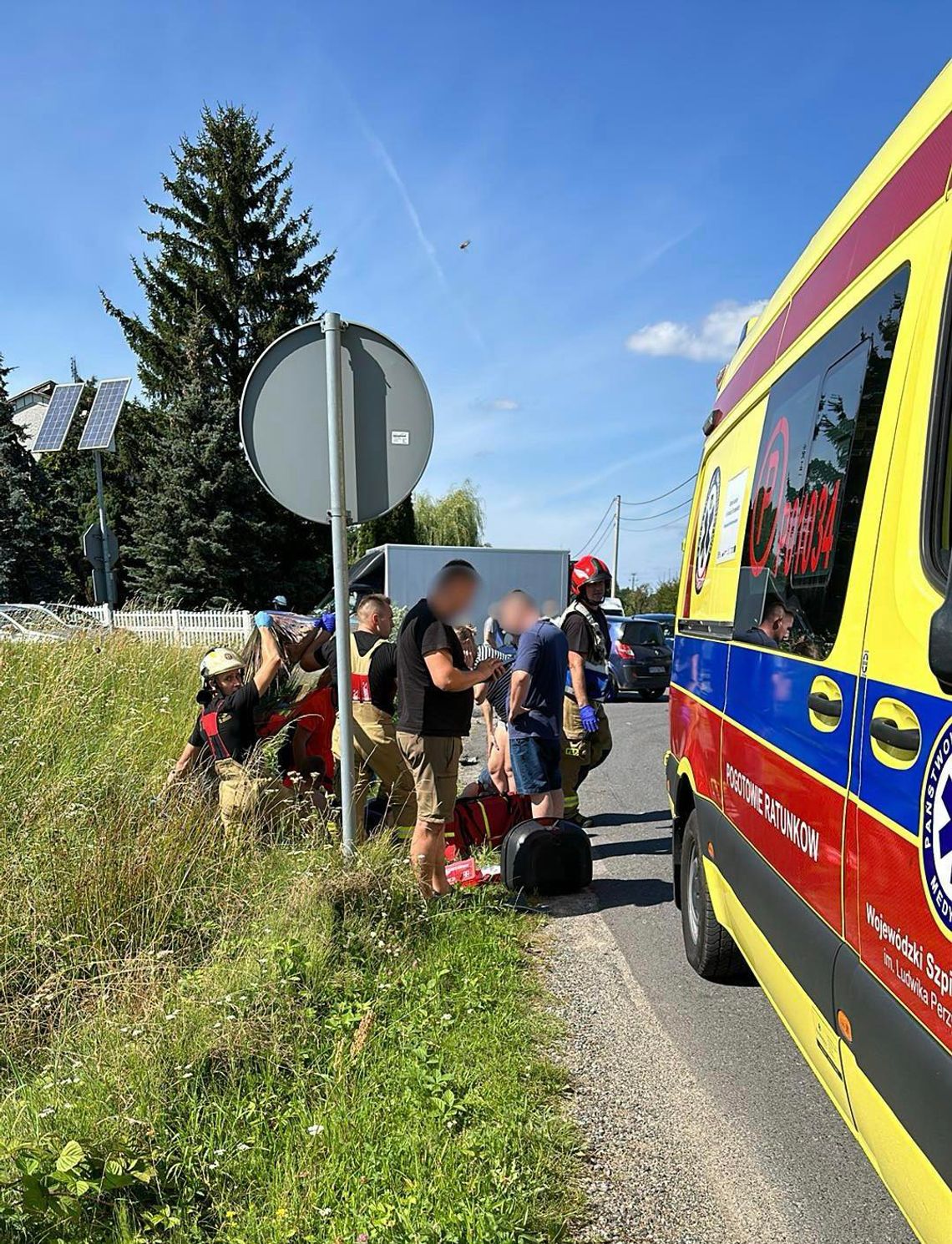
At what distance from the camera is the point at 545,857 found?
514cm

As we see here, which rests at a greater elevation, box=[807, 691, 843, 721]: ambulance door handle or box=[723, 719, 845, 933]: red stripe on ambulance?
box=[807, 691, 843, 721]: ambulance door handle

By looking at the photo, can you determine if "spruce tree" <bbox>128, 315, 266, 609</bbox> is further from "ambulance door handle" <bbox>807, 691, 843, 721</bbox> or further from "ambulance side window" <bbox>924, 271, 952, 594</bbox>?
"ambulance side window" <bbox>924, 271, 952, 594</bbox>

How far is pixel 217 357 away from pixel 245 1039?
104 ft

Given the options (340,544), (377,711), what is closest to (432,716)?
(340,544)

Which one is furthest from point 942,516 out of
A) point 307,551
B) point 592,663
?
point 307,551

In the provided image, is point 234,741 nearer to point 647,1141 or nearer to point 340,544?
→ point 340,544

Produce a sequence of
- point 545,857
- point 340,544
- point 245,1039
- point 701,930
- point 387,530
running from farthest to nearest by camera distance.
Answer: point 387,530 → point 545,857 → point 340,544 → point 701,930 → point 245,1039

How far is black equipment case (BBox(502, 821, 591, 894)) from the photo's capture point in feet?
16.6

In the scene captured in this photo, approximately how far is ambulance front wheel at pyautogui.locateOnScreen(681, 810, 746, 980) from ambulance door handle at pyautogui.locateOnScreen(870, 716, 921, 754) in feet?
6.99

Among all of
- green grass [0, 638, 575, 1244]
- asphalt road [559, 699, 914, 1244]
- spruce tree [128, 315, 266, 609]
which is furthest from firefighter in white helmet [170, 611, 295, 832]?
Answer: spruce tree [128, 315, 266, 609]

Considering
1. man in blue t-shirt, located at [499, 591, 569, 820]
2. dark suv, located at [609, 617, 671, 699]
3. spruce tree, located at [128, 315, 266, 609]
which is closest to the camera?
man in blue t-shirt, located at [499, 591, 569, 820]

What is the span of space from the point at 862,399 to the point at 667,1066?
2.56 meters

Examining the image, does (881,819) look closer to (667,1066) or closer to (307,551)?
(667,1066)

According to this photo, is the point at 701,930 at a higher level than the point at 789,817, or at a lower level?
lower
